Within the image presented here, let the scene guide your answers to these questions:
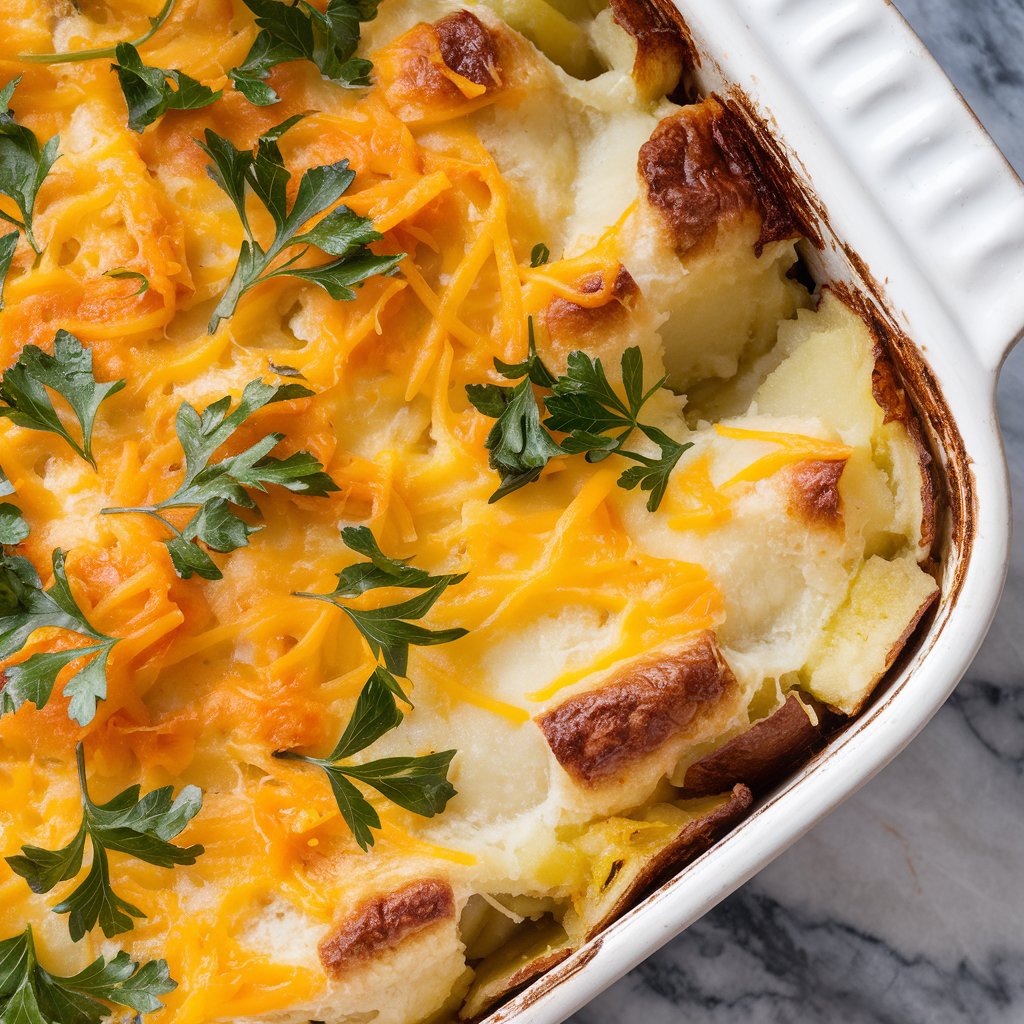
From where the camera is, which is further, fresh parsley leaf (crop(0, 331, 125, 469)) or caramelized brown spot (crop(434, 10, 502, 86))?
caramelized brown spot (crop(434, 10, 502, 86))

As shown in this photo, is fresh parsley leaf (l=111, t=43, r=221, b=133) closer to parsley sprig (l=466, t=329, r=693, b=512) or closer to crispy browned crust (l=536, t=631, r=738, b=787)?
parsley sprig (l=466, t=329, r=693, b=512)

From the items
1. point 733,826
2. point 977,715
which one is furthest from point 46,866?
point 977,715

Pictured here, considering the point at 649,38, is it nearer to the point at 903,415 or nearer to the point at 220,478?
the point at 903,415

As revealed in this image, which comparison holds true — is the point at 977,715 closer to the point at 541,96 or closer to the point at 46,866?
the point at 541,96

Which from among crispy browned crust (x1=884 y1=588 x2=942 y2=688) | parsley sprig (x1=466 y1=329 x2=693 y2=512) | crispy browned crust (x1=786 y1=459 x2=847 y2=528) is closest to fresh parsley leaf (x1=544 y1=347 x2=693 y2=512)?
parsley sprig (x1=466 y1=329 x2=693 y2=512)

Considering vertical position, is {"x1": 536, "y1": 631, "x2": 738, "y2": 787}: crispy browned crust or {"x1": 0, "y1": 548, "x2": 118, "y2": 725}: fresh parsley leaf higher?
{"x1": 536, "y1": 631, "x2": 738, "y2": 787}: crispy browned crust

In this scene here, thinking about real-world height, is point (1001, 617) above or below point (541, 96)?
below

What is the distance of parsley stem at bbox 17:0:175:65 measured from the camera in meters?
1.92

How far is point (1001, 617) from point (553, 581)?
3.88ft

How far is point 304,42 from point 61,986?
58.3 inches

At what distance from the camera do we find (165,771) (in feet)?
5.90

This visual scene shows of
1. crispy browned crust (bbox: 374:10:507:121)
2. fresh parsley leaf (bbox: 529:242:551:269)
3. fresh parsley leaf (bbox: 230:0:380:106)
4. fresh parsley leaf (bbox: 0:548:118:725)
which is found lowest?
fresh parsley leaf (bbox: 0:548:118:725)

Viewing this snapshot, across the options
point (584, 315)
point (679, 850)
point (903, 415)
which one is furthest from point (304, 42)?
point (679, 850)

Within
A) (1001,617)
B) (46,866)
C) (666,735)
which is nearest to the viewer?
(46,866)
